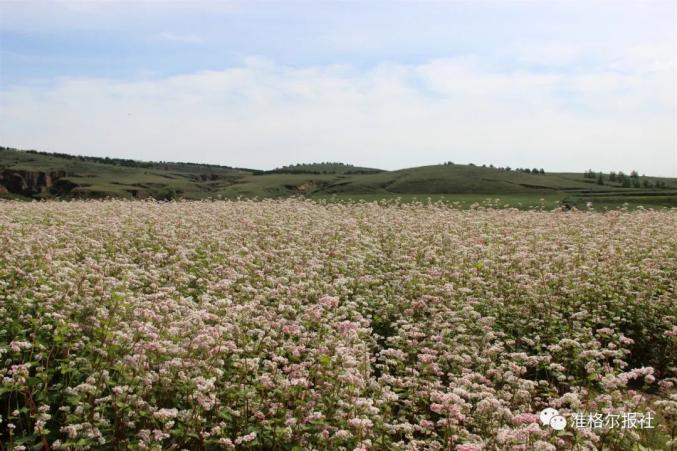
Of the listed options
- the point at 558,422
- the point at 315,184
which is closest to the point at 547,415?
the point at 558,422

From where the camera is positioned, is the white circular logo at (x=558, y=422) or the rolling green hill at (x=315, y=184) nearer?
the white circular logo at (x=558, y=422)

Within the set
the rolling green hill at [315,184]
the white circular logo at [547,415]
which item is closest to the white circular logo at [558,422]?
the white circular logo at [547,415]

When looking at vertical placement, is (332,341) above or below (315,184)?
below

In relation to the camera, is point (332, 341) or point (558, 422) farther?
point (332, 341)

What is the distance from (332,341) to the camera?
286 inches

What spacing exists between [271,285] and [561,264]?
281 inches

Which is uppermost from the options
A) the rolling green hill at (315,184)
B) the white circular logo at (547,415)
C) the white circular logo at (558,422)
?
the rolling green hill at (315,184)

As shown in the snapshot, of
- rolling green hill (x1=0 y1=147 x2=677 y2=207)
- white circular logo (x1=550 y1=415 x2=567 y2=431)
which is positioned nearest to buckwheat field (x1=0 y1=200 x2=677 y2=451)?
white circular logo (x1=550 y1=415 x2=567 y2=431)

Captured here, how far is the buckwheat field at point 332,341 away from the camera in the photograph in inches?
233

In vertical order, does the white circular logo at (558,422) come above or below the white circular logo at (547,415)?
below

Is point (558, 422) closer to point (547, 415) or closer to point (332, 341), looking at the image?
point (547, 415)

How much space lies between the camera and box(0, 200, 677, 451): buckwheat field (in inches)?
233

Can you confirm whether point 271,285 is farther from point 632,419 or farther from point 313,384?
point 632,419

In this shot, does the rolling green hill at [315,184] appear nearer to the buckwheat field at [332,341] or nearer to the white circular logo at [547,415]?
the buckwheat field at [332,341]
